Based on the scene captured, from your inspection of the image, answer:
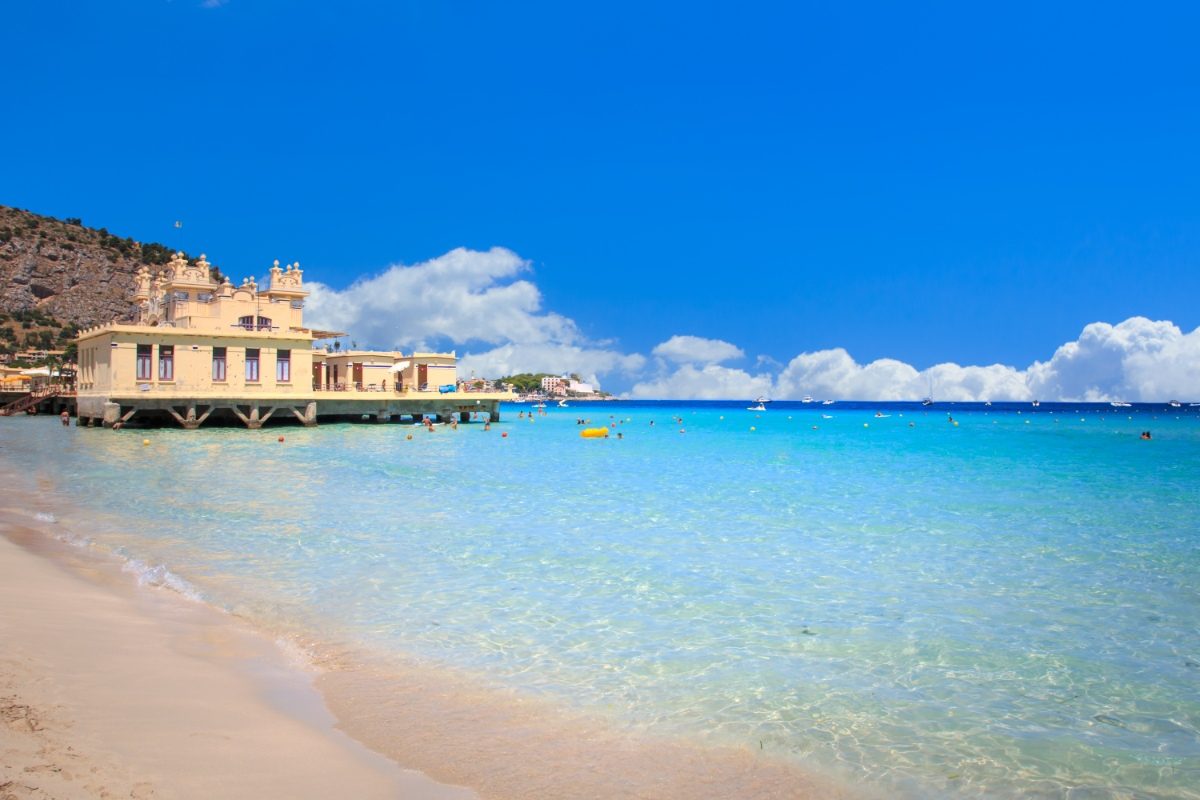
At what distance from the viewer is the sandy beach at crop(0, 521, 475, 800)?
4.30 metres

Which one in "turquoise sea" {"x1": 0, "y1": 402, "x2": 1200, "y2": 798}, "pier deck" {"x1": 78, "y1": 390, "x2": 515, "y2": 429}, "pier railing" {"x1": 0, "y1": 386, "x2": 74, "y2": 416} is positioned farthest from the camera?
"pier railing" {"x1": 0, "y1": 386, "x2": 74, "y2": 416}

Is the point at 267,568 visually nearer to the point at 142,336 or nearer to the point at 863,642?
the point at 863,642

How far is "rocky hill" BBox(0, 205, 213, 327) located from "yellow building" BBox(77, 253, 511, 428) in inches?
2307

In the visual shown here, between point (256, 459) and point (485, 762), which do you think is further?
point (256, 459)

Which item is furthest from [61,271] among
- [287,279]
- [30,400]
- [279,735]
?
[279,735]

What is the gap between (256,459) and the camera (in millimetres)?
28156

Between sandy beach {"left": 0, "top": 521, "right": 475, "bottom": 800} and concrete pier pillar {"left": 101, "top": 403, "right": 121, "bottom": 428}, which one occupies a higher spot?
concrete pier pillar {"left": 101, "top": 403, "right": 121, "bottom": 428}

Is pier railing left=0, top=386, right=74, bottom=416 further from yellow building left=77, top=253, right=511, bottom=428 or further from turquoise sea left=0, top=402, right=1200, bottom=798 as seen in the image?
turquoise sea left=0, top=402, right=1200, bottom=798

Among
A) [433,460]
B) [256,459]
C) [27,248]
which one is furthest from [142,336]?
[27,248]

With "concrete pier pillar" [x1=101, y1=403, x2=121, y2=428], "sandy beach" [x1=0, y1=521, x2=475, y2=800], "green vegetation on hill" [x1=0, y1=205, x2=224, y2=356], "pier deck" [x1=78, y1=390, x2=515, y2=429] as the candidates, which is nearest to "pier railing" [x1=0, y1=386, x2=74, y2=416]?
"pier deck" [x1=78, y1=390, x2=515, y2=429]

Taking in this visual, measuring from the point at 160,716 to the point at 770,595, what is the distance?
6974mm

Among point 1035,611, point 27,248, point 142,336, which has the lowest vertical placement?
point 1035,611

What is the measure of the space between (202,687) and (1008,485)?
74.8ft

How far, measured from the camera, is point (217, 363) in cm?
4778
